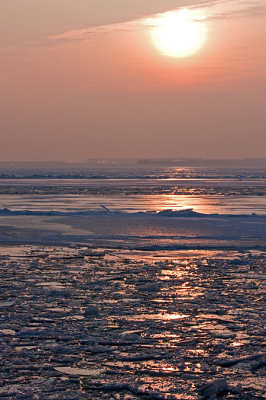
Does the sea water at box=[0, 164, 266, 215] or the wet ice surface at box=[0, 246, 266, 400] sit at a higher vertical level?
the sea water at box=[0, 164, 266, 215]

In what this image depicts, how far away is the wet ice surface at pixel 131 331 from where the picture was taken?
13.2 feet

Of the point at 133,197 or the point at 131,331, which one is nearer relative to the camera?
the point at 131,331

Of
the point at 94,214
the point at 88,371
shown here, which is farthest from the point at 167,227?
the point at 88,371

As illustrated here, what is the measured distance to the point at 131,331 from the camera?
207 inches

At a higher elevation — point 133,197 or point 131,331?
point 133,197

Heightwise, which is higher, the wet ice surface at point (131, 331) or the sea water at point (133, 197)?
the sea water at point (133, 197)

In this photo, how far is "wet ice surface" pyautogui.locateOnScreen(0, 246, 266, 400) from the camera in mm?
4016

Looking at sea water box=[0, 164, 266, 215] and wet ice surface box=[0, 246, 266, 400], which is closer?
wet ice surface box=[0, 246, 266, 400]

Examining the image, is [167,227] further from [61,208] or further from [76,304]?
[76,304]

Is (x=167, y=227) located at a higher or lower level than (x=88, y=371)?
higher

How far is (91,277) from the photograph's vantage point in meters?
7.96

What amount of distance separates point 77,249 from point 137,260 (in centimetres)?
186

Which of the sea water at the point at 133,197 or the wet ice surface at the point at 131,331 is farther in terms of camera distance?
the sea water at the point at 133,197

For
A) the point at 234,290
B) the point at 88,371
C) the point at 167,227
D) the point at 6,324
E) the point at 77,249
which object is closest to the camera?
the point at 88,371
